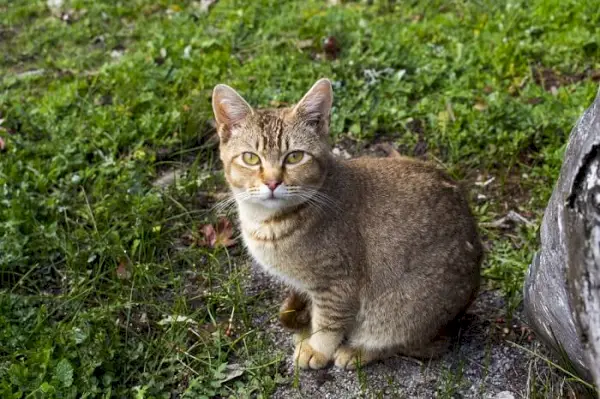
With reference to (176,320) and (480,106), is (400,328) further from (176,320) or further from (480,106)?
(480,106)

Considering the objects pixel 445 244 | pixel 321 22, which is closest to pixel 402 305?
pixel 445 244

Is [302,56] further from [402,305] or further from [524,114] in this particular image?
[402,305]

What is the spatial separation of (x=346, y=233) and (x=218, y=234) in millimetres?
1168

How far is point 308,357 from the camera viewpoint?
3.74m

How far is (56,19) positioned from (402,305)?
15.6 ft

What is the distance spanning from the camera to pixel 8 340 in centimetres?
364

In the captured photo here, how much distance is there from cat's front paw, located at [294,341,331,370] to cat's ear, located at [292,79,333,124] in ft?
3.95

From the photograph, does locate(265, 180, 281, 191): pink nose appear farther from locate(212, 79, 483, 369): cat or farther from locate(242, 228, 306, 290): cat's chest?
locate(242, 228, 306, 290): cat's chest

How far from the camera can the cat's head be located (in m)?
3.52

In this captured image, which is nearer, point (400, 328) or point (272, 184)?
point (272, 184)

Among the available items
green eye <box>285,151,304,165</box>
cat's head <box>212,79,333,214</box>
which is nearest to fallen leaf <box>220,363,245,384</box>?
cat's head <box>212,79,333,214</box>

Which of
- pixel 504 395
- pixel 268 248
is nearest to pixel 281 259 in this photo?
pixel 268 248

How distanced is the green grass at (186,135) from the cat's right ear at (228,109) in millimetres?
958

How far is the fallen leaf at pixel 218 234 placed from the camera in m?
4.48
